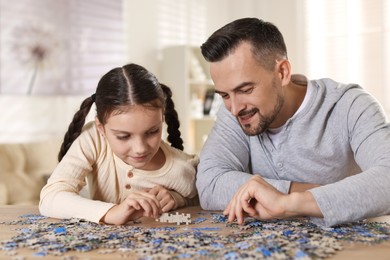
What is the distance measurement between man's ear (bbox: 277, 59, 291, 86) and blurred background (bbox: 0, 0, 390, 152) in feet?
12.8

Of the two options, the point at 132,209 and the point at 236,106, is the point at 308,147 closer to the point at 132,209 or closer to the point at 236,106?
the point at 236,106

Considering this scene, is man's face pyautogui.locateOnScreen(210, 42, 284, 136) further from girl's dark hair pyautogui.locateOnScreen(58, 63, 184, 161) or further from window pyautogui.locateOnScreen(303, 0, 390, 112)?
window pyautogui.locateOnScreen(303, 0, 390, 112)

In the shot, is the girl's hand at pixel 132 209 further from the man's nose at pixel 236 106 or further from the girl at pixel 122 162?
the man's nose at pixel 236 106

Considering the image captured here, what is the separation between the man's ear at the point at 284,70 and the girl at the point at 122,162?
0.51 metres

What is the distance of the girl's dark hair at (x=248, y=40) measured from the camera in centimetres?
205

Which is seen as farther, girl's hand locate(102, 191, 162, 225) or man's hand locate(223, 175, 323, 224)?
girl's hand locate(102, 191, 162, 225)

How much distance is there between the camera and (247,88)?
2.01 meters

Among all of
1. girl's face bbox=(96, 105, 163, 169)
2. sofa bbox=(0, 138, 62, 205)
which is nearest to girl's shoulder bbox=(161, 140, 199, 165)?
girl's face bbox=(96, 105, 163, 169)

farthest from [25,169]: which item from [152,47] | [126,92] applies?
[126,92]

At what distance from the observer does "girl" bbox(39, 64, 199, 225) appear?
1.80 metres

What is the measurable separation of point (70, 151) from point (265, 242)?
1.05m

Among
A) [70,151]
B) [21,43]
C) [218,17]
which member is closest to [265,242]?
[70,151]

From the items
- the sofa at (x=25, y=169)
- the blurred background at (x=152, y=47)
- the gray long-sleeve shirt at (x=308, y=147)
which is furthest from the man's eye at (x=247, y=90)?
the blurred background at (x=152, y=47)

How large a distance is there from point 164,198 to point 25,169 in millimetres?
3239
